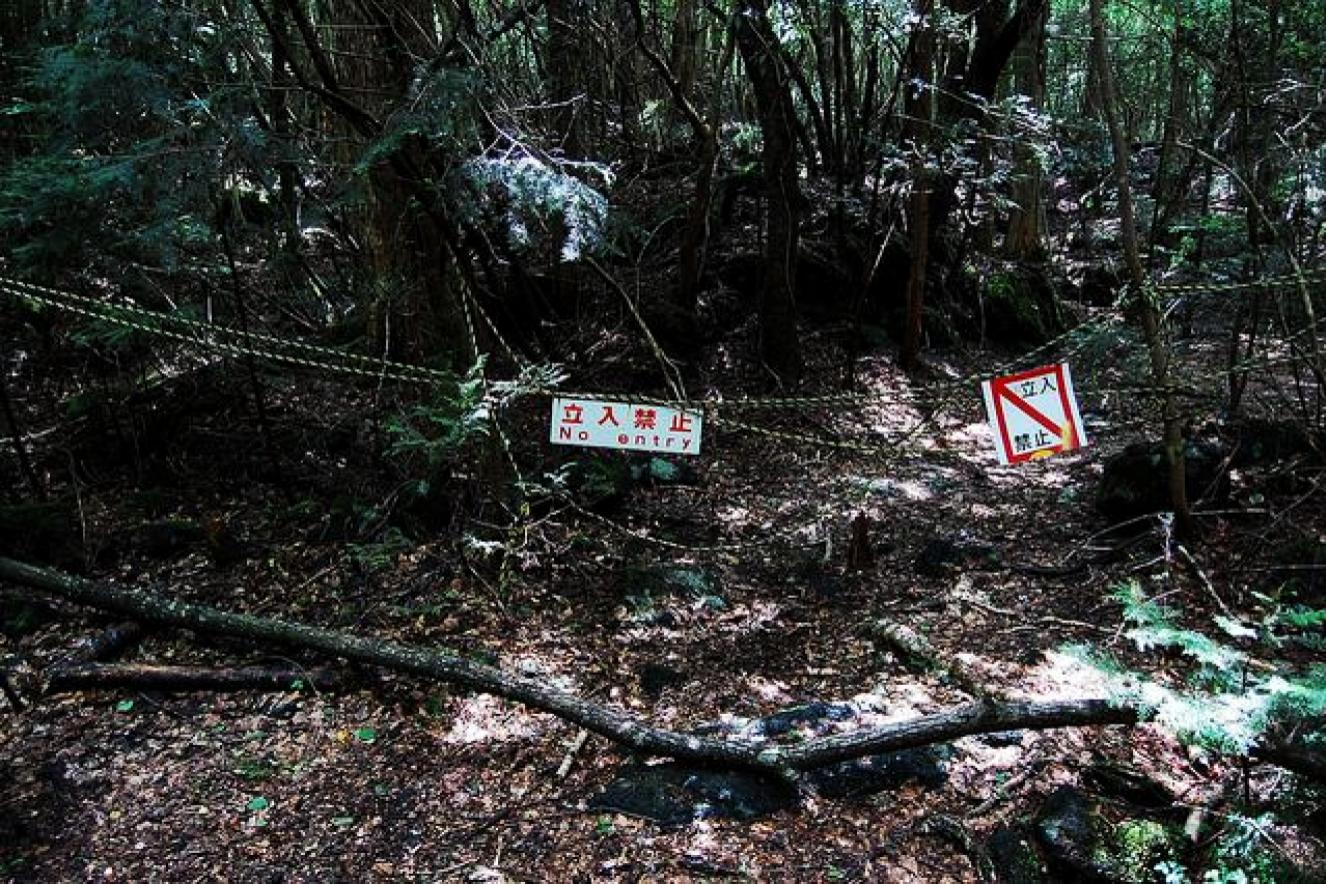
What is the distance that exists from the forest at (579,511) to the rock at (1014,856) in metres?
0.02

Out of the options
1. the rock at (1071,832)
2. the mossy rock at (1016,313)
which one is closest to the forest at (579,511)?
the rock at (1071,832)

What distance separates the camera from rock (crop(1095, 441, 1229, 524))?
5.36 metres

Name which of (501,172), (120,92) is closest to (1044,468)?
(501,172)

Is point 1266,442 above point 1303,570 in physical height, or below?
above

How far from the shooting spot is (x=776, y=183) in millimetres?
7840

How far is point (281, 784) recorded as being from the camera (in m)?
3.81

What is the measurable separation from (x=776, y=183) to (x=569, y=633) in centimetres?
477

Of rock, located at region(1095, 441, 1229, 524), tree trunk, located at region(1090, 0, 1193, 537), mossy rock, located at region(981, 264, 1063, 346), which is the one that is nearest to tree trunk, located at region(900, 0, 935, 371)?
mossy rock, located at region(981, 264, 1063, 346)

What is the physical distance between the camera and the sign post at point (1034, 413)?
159 inches

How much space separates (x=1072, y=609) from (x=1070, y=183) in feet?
47.5

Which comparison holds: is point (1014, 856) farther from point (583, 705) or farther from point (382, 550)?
point (382, 550)

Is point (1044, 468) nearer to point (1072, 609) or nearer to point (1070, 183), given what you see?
point (1072, 609)

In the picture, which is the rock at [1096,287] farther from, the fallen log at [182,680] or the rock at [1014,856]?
the fallen log at [182,680]

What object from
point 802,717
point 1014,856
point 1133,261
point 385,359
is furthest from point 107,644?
point 1133,261
